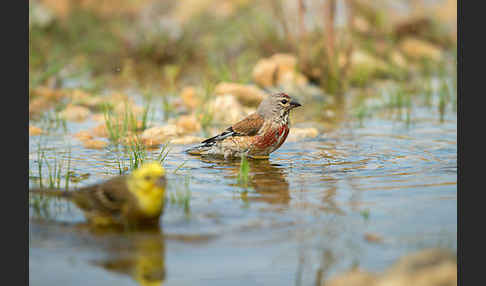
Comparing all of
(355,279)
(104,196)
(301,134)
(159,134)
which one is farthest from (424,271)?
(159,134)

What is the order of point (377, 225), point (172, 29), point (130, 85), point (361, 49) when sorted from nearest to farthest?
point (377, 225) < point (130, 85) < point (361, 49) < point (172, 29)

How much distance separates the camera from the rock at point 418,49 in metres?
13.6

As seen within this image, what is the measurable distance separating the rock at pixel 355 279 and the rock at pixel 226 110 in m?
5.57

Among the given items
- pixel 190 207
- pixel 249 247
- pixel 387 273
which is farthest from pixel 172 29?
pixel 387 273

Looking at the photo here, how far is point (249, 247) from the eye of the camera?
3.89 m

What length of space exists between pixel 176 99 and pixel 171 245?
675 centimetres

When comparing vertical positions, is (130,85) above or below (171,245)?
above

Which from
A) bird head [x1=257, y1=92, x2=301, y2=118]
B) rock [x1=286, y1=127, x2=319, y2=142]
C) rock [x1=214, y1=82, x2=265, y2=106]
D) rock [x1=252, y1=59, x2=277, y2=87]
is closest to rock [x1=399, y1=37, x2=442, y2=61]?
rock [x1=252, y1=59, x2=277, y2=87]

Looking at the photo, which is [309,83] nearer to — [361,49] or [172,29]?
[361,49]

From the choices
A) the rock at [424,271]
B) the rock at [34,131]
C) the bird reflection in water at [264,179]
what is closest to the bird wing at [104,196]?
the bird reflection in water at [264,179]

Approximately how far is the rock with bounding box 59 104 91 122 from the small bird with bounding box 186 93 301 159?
2552mm

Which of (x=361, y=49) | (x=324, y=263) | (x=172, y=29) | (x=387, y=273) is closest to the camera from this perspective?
(x=387, y=273)

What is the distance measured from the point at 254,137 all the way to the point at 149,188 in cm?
304

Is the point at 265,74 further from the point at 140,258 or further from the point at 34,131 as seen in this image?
the point at 140,258
